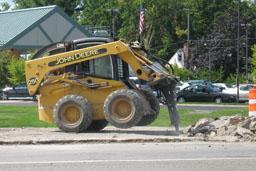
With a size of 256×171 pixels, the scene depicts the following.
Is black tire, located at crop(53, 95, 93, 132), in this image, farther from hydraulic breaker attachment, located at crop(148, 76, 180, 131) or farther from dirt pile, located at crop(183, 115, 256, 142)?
dirt pile, located at crop(183, 115, 256, 142)

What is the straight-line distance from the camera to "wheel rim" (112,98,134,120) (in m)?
14.8

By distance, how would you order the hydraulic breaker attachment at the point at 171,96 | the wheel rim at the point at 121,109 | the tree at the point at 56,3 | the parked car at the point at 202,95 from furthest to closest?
the tree at the point at 56,3, the parked car at the point at 202,95, the hydraulic breaker attachment at the point at 171,96, the wheel rim at the point at 121,109

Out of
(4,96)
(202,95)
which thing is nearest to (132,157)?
(202,95)

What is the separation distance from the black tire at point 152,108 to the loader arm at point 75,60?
1267 mm

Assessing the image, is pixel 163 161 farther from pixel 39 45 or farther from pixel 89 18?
pixel 89 18

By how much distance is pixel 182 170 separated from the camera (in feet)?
28.2

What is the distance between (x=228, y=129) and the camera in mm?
13914

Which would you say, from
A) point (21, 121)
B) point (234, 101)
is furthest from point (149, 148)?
point (234, 101)

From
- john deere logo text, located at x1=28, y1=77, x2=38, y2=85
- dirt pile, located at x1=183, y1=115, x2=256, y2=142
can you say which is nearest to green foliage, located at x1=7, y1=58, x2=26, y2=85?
john deere logo text, located at x1=28, y1=77, x2=38, y2=85

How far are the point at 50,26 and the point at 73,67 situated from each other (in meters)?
44.1

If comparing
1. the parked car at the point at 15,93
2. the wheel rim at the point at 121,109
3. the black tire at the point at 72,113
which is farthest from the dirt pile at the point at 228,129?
the parked car at the point at 15,93

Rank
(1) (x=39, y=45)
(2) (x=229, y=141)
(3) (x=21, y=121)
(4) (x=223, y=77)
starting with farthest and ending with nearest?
(4) (x=223, y=77), (1) (x=39, y=45), (3) (x=21, y=121), (2) (x=229, y=141)

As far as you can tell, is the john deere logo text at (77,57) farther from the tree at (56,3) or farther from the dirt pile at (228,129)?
the tree at (56,3)

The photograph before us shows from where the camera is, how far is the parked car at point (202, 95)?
40156mm
